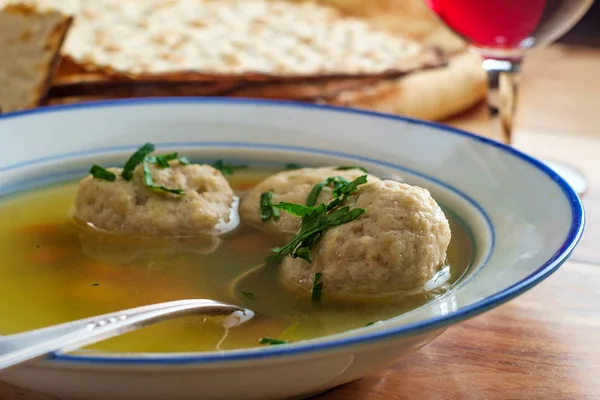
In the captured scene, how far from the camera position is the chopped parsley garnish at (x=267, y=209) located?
1.90 metres

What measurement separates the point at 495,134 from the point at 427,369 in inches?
55.6

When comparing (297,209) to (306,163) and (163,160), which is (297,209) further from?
(306,163)

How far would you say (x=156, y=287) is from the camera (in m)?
1.62

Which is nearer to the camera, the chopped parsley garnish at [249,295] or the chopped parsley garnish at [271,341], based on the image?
the chopped parsley garnish at [271,341]

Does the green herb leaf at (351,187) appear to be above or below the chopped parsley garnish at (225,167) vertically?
above

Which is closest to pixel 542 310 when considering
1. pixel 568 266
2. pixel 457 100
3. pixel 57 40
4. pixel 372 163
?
pixel 568 266

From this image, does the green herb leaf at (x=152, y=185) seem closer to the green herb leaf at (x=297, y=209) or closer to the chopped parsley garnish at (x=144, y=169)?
the chopped parsley garnish at (x=144, y=169)

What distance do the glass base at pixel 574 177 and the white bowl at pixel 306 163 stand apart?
605 mm

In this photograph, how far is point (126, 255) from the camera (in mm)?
1768

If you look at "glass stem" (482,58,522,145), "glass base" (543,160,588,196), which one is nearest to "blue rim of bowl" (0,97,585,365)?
"glass base" (543,160,588,196)

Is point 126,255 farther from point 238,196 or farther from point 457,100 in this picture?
point 457,100

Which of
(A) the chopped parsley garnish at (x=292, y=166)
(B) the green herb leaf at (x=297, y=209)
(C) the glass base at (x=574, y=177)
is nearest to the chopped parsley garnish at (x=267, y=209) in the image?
(B) the green herb leaf at (x=297, y=209)

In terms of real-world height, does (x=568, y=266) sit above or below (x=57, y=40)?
below

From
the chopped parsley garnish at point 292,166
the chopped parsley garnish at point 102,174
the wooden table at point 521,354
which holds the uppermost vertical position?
the chopped parsley garnish at point 102,174
